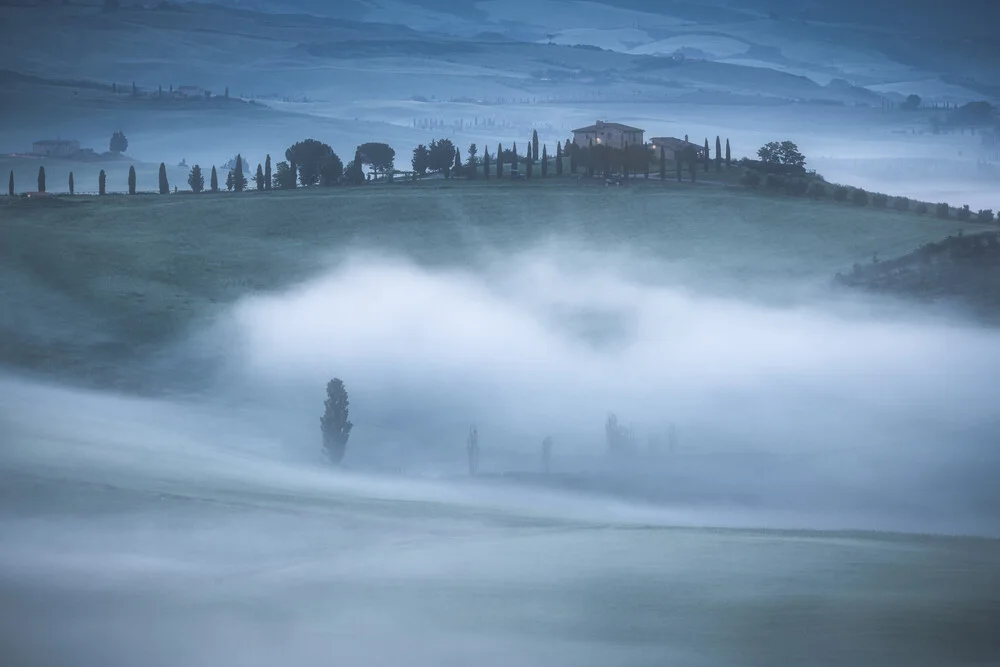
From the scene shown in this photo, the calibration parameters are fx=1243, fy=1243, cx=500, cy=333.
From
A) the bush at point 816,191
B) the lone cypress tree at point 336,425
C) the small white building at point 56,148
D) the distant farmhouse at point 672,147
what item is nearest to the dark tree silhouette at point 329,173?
the distant farmhouse at point 672,147

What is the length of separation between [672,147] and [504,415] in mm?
61558

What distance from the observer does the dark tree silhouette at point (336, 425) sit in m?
63.8

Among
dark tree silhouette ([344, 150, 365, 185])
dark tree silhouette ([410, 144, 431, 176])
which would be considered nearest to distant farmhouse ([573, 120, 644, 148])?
dark tree silhouette ([410, 144, 431, 176])

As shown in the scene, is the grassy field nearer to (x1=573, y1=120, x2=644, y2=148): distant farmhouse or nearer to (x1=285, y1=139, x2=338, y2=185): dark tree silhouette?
(x1=285, y1=139, x2=338, y2=185): dark tree silhouette

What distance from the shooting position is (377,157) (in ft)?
425

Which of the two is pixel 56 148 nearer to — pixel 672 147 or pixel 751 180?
pixel 672 147

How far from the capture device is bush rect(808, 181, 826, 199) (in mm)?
114250

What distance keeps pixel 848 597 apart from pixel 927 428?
36936 mm

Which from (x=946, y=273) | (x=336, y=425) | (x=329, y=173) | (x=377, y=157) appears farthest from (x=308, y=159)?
Answer: (x=336, y=425)

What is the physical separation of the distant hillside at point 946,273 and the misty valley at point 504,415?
0.81 ft

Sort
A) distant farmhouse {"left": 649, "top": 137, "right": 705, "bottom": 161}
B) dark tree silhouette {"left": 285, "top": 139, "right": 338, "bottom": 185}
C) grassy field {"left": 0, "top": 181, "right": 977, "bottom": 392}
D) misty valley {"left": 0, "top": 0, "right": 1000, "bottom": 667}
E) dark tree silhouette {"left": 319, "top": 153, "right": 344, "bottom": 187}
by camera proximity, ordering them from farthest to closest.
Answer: distant farmhouse {"left": 649, "top": 137, "right": 705, "bottom": 161}, dark tree silhouette {"left": 285, "top": 139, "right": 338, "bottom": 185}, dark tree silhouette {"left": 319, "top": 153, "right": 344, "bottom": 187}, grassy field {"left": 0, "top": 181, "right": 977, "bottom": 392}, misty valley {"left": 0, "top": 0, "right": 1000, "bottom": 667}

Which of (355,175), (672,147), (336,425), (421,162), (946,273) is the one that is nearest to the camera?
(336,425)

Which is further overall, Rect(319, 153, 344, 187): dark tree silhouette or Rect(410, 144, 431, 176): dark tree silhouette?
Rect(410, 144, 431, 176): dark tree silhouette

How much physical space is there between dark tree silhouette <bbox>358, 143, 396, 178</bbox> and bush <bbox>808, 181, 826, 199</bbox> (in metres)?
41.7
